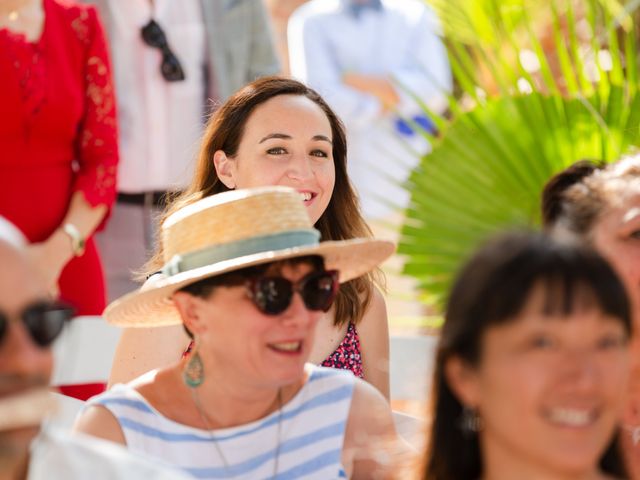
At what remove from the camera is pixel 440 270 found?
524 centimetres

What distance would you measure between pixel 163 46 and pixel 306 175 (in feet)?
4.89

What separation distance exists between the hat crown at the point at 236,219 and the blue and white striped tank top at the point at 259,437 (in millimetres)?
365

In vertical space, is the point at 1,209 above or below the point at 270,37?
below

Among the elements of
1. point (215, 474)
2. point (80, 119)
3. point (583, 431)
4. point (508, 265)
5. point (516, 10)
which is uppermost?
point (516, 10)

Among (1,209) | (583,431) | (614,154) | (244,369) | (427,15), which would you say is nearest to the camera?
(583,431)

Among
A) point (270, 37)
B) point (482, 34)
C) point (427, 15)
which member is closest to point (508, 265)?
point (270, 37)

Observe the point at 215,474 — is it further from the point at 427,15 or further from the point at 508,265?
the point at 427,15

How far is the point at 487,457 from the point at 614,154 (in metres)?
2.73

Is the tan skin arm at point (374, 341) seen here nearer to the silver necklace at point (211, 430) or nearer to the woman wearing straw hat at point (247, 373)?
the woman wearing straw hat at point (247, 373)

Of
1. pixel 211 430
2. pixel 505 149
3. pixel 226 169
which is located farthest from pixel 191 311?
pixel 505 149

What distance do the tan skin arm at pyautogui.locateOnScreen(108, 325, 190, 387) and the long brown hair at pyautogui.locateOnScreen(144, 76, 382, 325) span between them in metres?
0.43

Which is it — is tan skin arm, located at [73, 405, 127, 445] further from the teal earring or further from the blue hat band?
the blue hat band

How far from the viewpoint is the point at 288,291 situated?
9.77 ft

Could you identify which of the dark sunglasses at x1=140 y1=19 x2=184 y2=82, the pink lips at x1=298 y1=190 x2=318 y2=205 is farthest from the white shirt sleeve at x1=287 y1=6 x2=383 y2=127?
the pink lips at x1=298 y1=190 x2=318 y2=205
